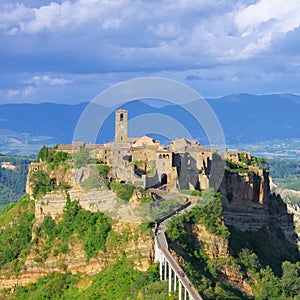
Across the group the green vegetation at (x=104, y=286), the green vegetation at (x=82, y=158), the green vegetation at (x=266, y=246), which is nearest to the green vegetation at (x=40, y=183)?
the green vegetation at (x=82, y=158)

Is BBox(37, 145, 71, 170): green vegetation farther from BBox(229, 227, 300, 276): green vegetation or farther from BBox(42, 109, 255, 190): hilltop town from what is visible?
BBox(229, 227, 300, 276): green vegetation

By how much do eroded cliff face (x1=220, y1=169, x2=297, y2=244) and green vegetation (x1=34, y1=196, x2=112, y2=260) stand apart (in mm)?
10937

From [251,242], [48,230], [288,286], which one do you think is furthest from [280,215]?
[48,230]

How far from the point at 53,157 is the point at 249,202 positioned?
15.0m

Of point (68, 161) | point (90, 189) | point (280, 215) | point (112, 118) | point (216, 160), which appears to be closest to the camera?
point (90, 189)

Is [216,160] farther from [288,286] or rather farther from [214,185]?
[288,286]

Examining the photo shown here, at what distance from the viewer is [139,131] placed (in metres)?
56.7

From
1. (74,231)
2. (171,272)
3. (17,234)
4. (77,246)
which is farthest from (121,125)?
(171,272)

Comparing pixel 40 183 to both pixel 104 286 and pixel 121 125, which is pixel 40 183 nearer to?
pixel 104 286

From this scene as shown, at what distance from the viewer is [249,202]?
55.8 metres

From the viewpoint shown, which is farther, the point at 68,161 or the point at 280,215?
the point at 280,215

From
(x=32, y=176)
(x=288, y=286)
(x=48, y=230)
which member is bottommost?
(x=288, y=286)

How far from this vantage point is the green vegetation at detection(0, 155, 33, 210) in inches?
5463

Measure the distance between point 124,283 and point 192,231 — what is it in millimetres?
6771
